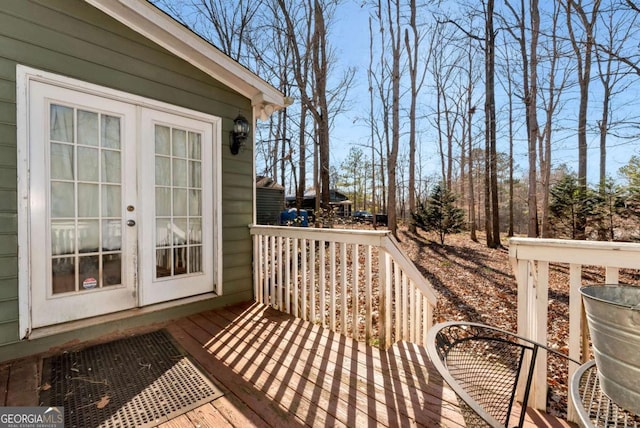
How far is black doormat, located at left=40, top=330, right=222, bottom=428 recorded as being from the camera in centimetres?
155

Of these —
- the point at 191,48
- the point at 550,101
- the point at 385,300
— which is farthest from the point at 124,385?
the point at 550,101

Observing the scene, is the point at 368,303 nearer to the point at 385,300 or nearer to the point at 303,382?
the point at 385,300

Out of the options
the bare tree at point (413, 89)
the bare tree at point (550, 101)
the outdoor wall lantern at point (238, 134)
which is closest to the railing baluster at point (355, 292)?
the outdoor wall lantern at point (238, 134)

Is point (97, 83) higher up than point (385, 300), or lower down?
higher up

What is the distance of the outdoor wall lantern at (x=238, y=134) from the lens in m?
3.30

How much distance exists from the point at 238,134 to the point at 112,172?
4.27 feet

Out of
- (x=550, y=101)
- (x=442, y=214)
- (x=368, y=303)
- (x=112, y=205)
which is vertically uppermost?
(x=550, y=101)

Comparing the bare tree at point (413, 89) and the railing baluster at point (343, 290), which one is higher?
the bare tree at point (413, 89)

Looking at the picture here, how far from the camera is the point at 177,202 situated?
2.95 meters

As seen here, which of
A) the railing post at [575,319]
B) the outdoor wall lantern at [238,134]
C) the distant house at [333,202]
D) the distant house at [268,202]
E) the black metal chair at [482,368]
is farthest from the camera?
the distant house at [333,202]

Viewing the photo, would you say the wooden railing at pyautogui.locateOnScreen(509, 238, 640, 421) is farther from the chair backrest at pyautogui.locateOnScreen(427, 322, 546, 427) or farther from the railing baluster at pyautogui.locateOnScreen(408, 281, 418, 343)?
the railing baluster at pyautogui.locateOnScreen(408, 281, 418, 343)
